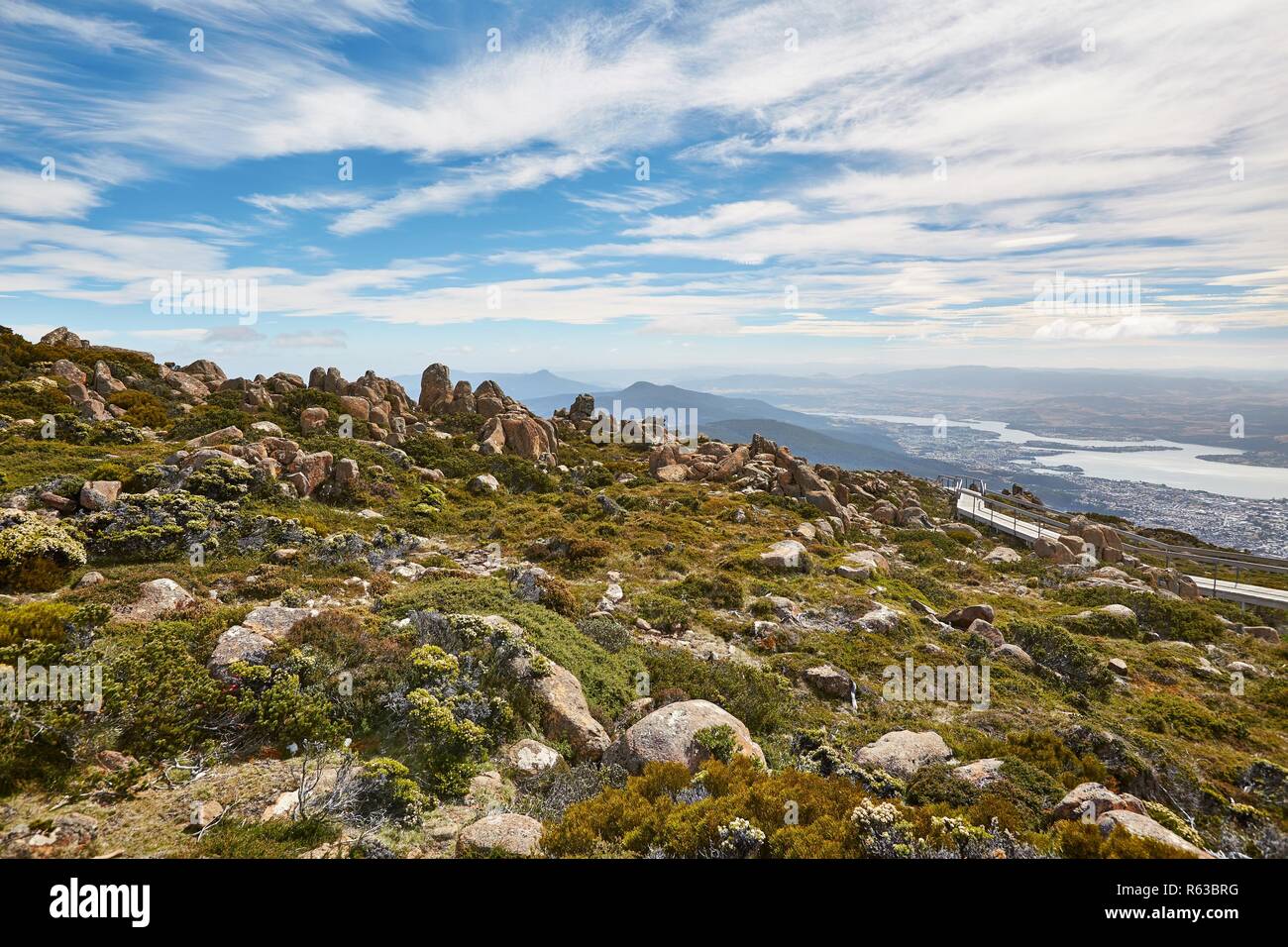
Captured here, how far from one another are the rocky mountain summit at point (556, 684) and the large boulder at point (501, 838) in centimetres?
3

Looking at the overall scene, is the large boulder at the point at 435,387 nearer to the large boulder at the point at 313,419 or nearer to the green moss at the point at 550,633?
the large boulder at the point at 313,419

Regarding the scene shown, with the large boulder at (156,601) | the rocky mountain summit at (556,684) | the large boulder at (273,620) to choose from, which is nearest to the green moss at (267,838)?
the rocky mountain summit at (556,684)

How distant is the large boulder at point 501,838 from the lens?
561 centimetres

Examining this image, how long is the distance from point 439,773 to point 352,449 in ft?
80.1

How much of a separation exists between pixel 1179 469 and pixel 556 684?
200 metres

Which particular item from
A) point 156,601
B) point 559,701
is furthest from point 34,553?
point 559,701

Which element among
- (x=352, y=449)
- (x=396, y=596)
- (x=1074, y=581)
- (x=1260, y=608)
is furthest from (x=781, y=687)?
(x=1260, y=608)

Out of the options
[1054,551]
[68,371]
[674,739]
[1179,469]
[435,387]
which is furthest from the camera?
[1179,469]

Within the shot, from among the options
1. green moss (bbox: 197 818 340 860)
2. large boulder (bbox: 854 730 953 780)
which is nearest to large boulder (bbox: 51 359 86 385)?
green moss (bbox: 197 818 340 860)

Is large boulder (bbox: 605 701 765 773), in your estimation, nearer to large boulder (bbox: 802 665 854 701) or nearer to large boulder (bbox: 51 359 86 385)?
large boulder (bbox: 802 665 854 701)

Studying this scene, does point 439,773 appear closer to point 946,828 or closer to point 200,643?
point 200,643

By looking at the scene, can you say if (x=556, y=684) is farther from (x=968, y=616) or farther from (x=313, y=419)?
(x=313, y=419)

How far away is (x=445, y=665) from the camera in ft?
28.0

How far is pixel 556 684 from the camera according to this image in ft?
30.3
